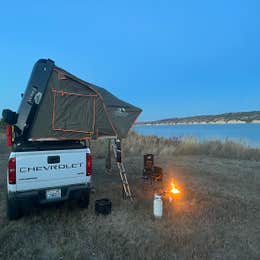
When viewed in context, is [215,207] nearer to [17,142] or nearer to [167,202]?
[167,202]

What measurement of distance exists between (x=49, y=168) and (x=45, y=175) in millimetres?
131

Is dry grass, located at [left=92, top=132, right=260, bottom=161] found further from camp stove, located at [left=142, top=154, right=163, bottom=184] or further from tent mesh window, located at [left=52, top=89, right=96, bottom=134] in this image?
tent mesh window, located at [left=52, top=89, right=96, bottom=134]

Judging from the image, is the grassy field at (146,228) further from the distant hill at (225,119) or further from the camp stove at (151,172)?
the distant hill at (225,119)

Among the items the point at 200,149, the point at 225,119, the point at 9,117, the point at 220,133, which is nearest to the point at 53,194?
the point at 9,117

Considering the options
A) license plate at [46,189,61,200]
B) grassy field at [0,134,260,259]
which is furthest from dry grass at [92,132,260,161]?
license plate at [46,189,61,200]

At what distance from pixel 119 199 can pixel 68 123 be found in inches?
80.2

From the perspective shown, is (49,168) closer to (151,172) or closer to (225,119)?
(151,172)

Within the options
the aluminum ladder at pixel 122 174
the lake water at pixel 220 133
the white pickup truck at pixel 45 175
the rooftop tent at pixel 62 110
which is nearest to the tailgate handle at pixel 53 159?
the white pickup truck at pixel 45 175

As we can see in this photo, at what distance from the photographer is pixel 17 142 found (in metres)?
4.96

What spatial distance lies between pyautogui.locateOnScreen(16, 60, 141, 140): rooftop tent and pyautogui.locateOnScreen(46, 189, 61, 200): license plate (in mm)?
1064

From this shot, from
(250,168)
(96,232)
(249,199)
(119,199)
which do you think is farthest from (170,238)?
(250,168)

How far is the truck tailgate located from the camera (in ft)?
13.5

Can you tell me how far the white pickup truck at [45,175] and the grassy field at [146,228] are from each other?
0.46 metres

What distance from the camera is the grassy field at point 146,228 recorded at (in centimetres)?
351
